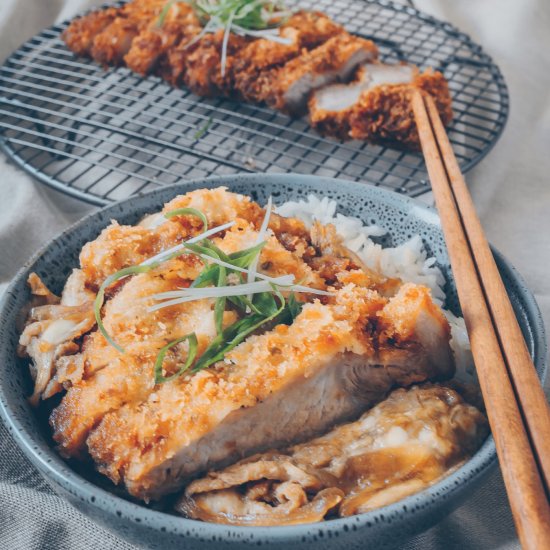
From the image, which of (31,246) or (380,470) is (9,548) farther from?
(31,246)

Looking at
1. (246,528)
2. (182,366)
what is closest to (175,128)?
(182,366)

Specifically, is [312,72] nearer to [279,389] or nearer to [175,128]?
[175,128]

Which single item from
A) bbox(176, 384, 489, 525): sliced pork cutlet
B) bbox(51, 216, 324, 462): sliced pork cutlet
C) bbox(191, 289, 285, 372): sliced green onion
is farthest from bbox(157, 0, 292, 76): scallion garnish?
bbox(176, 384, 489, 525): sliced pork cutlet

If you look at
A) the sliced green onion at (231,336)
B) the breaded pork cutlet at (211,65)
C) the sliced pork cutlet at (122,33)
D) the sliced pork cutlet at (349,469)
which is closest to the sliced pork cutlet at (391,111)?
the breaded pork cutlet at (211,65)

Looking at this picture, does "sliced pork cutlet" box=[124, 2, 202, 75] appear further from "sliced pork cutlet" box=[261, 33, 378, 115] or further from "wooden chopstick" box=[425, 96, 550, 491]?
"wooden chopstick" box=[425, 96, 550, 491]

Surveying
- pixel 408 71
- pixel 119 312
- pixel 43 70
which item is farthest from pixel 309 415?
pixel 43 70

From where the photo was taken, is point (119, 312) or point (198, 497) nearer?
point (198, 497)
